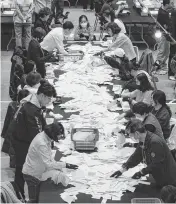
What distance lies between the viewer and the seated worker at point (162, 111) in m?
7.56

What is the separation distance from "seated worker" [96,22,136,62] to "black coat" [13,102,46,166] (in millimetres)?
4143

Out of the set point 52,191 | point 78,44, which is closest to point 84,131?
point 52,191

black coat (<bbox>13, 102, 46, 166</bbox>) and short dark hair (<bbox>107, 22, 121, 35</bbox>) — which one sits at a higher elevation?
short dark hair (<bbox>107, 22, 121, 35</bbox>)

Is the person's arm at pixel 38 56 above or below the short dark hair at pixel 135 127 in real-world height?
above

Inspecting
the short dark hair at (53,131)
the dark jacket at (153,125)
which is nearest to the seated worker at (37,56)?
the dark jacket at (153,125)

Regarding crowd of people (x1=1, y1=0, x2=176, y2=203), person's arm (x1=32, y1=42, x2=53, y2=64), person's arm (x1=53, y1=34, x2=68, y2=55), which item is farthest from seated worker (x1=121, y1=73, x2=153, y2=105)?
person's arm (x1=53, y1=34, x2=68, y2=55)

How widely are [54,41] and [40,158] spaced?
16.5 ft

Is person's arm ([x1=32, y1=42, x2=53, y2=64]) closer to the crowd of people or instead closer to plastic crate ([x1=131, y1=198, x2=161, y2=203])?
the crowd of people

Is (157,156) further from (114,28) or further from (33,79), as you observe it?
(114,28)

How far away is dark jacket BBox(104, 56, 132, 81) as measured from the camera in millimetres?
9836

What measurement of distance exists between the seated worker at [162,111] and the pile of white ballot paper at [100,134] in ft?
1.95

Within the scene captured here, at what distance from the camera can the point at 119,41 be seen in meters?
11.1

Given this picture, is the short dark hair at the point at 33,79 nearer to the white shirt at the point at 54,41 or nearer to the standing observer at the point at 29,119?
the standing observer at the point at 29,119

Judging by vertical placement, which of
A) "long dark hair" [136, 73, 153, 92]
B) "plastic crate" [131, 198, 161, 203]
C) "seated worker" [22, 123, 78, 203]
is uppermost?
"long dark hair" [136, 73, 153, 92]
